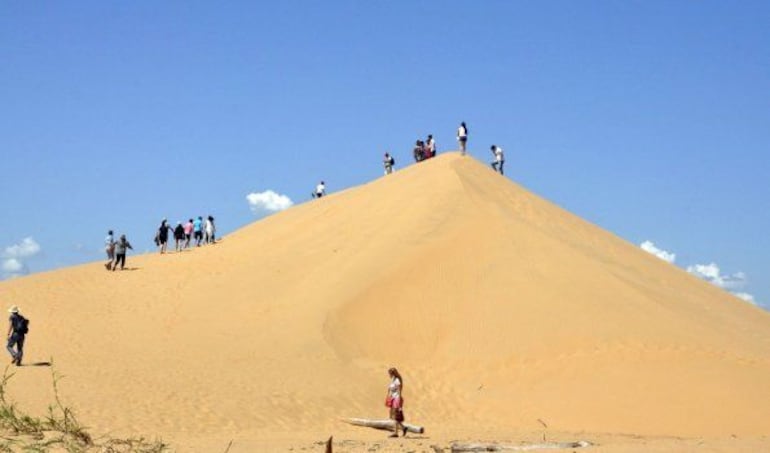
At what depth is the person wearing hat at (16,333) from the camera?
19.5 meters

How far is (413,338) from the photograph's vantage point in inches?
878

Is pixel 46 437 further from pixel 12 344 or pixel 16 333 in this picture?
pixel 12 344

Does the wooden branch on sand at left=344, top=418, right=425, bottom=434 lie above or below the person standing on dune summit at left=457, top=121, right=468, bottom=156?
below

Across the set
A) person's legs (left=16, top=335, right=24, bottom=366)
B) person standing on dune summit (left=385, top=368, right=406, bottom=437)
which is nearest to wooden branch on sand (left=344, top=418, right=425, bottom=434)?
person standing on dune summit (left=385, top=368, right=406, bottom=437)

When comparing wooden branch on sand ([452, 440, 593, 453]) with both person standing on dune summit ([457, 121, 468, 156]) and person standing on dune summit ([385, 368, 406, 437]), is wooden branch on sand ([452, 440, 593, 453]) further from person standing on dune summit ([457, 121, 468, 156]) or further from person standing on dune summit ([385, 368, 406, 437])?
person standing on dune summit ([457, 121, 468, 156])

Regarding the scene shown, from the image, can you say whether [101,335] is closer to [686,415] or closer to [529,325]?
[529,325]

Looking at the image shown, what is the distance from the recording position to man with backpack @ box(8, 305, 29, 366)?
19453 millimetres

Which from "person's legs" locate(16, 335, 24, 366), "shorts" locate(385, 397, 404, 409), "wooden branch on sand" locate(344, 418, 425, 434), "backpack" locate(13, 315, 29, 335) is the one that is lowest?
"wooden branch on sand" locate(344, 418, 425, 434)

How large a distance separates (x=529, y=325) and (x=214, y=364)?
8.12 m

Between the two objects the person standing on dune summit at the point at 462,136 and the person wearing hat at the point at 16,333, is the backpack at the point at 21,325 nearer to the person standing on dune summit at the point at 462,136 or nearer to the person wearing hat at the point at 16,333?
the person wearing hat at the point at 16,333

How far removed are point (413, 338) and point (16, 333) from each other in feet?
31.9

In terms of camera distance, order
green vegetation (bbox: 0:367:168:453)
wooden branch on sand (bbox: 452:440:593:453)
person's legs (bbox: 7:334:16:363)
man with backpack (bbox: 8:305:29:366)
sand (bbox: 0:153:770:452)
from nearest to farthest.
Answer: green vegetation (bbox: 0:367:168:453) < wooden branch on sand (bbox: 452:440:593:453) < sand (bbox: 0:153:770:452) < man with backpack (bbox: 8:305:29:366) < person's legs (bbox: 7:334:16:363)

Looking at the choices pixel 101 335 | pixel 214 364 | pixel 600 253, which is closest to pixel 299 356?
pixel 214 364

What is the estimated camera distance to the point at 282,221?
34.1 m
